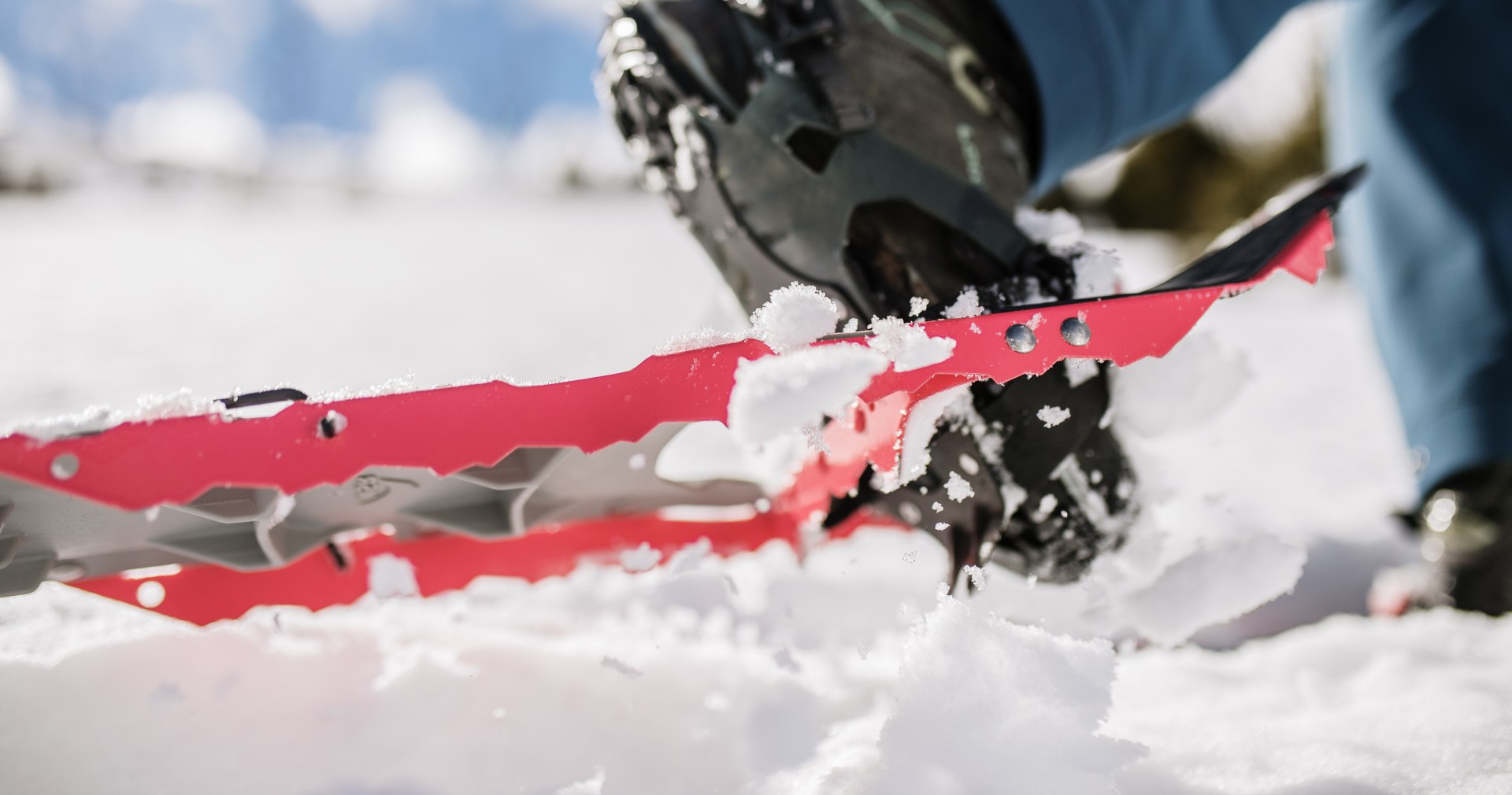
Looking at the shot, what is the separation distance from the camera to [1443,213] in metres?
1.16

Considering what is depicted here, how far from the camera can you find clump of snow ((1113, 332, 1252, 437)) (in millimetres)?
773

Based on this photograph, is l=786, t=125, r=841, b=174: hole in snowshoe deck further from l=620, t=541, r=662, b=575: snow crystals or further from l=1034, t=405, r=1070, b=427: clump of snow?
l=620, t=541, r=662, b=575: snow crystals

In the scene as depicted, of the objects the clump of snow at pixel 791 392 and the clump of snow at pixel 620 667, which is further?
the clump of snow at pixel 620 667

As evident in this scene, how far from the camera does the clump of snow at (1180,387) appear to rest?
77cm

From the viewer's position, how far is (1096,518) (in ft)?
2.46

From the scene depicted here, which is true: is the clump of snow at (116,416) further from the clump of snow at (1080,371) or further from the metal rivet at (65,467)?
the clump of snow at (1080,371)

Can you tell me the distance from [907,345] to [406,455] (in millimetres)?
361

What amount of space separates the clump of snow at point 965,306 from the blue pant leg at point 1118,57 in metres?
0.33

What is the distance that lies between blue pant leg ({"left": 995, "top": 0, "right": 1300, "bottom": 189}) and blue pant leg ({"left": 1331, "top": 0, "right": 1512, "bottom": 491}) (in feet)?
1.02

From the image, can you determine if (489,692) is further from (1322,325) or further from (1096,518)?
(1322,325)

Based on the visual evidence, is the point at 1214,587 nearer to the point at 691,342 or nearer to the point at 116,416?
the point at 691,342

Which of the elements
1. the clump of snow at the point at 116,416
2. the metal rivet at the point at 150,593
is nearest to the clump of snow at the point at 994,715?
the clump of snow at the point at 116,416

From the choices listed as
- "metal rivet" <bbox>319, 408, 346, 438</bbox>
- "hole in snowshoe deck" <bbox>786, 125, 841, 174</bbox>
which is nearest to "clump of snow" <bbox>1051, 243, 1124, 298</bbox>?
"hole in snowshoe deck" <bbox>786, 125, 841, 174</bbox>

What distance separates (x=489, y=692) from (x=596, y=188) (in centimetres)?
1716
